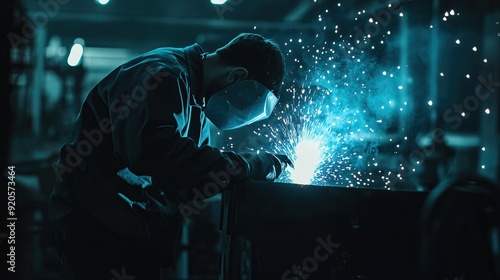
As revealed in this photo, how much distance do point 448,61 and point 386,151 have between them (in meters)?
3.58

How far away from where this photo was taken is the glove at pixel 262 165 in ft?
6.79

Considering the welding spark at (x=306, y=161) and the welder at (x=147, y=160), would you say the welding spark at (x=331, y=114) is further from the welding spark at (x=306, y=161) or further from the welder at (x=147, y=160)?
the welder at (x=147, y=160)

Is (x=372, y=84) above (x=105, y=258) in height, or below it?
above

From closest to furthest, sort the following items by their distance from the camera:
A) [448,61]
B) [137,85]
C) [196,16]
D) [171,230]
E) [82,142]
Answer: [137,85], [82,142], [171,230], [448,61], [196,16]

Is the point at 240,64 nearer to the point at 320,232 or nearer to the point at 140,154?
the point at 140,154

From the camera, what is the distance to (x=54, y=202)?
2.14 m

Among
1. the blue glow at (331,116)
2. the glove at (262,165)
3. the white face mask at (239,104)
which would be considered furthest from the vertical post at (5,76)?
the blue glow at (331,116)

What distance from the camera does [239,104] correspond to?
238cm

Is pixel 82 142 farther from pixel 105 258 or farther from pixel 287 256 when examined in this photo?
pixel 287 256

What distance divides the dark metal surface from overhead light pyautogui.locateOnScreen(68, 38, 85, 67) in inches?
323

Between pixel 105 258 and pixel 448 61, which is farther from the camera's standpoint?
pixel 448 61

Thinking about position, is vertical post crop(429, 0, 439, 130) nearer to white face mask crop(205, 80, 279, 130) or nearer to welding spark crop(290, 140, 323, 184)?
welding spark crop(290, 140, 323, 184)

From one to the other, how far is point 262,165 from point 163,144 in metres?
0.42

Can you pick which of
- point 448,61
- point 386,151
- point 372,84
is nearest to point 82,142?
point 372,84
